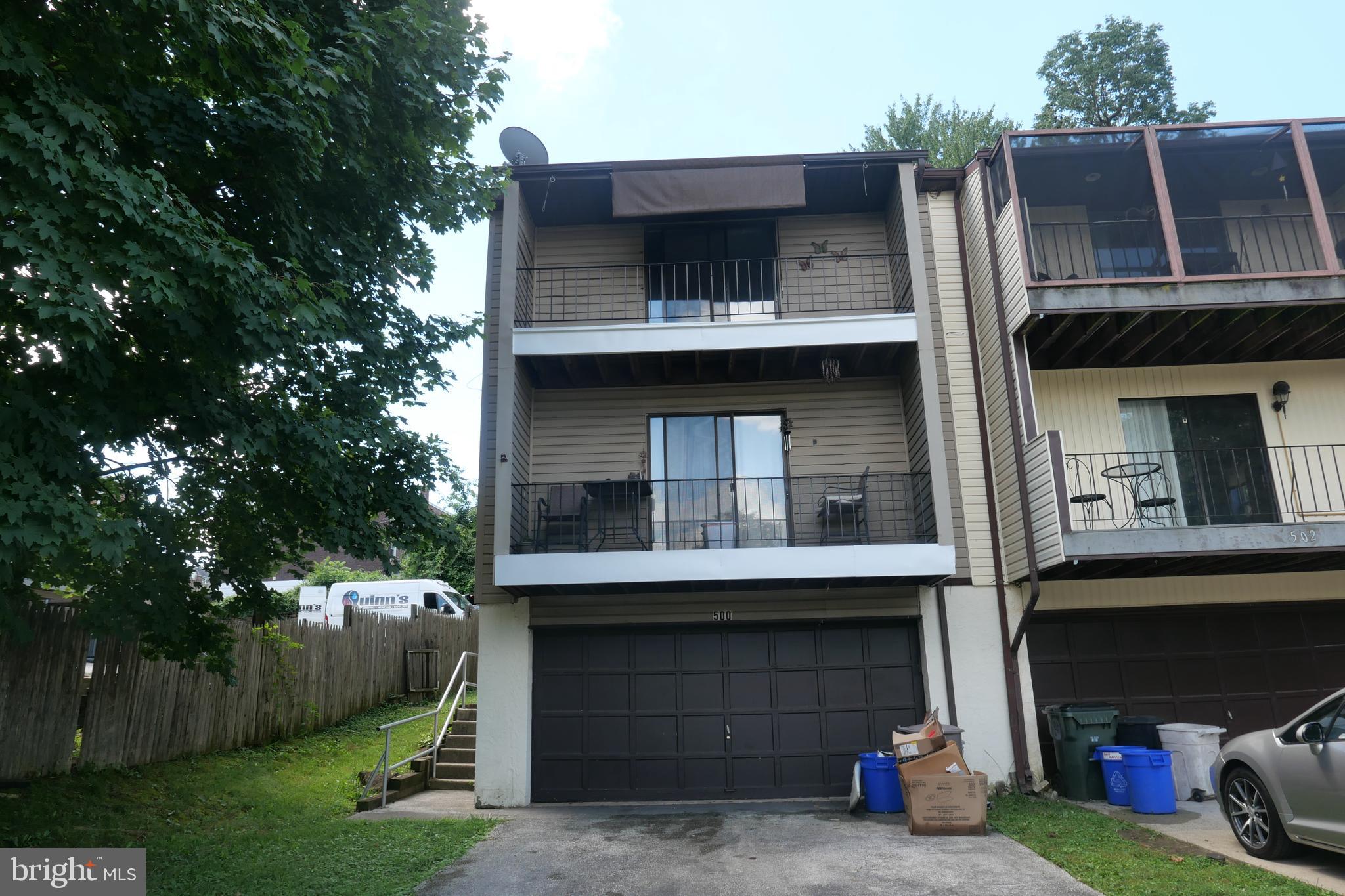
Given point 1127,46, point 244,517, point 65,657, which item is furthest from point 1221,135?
point 1127,46

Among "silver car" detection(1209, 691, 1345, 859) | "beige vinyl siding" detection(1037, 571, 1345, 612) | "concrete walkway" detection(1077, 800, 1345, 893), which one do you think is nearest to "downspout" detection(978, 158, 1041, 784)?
"beige vinyl siding" detection(1037, 571, 1345, 612)

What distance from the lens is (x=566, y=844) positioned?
837 cm

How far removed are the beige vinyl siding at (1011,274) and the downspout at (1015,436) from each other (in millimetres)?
81

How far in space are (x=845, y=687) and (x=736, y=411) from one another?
4.08 m

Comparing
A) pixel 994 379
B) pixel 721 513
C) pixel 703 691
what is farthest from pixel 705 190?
pixel 703 691

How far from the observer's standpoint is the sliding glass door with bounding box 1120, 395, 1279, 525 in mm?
11281

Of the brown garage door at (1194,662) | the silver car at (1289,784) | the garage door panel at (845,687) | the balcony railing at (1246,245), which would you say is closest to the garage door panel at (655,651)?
the garage door panel at (845,687)

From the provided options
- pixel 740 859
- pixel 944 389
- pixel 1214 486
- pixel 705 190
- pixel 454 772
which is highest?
pixel 705 190

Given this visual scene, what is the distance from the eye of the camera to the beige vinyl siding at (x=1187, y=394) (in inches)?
454

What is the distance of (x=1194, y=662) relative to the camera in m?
11.1

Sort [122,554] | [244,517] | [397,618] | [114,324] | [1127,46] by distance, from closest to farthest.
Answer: [122,554] → [114,324] → [244,517] → [397,618] → [1127,46]

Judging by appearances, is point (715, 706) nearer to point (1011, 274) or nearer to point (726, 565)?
point (726, 565)

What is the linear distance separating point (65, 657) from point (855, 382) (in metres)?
10.2

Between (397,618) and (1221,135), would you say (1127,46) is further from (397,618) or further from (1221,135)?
(397,618)
